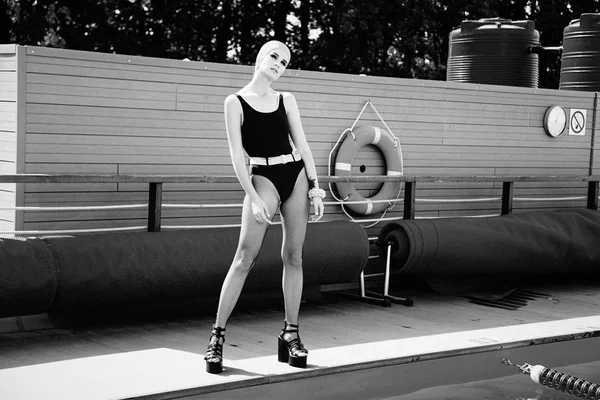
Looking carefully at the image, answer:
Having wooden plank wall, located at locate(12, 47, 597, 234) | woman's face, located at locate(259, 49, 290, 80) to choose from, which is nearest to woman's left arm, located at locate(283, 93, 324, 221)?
woman's face, located at locate(259, 49, 290, 80)

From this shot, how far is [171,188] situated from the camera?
6.45 meters

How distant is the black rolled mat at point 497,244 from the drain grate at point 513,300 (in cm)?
18

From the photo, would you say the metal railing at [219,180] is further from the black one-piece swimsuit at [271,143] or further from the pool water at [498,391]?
the pool water at [498,391]

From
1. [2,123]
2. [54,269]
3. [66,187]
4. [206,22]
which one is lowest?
[54,269]

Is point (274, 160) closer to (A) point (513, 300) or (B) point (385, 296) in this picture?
(B) point (385, 296)

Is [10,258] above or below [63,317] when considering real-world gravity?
above

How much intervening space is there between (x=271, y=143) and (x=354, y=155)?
9.15 ft

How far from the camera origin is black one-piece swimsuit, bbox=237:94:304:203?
4516 millimetres

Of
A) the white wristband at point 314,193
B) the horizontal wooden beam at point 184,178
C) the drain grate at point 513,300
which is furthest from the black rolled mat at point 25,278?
the drain grate at point 513,300

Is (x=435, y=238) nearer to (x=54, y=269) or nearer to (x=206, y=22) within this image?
(x=54, y=269)

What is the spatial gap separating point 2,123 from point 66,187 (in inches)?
21.2

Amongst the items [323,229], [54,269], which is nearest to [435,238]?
[323,229]

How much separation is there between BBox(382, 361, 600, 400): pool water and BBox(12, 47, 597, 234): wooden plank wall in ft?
7.99

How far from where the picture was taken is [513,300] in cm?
693
